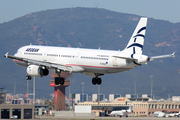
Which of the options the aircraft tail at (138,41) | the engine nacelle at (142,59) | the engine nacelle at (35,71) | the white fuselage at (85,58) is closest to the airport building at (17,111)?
the white fuselage at (85,58)

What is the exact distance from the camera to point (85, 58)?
66.4 metres

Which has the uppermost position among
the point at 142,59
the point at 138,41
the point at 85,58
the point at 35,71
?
the point at 138,41

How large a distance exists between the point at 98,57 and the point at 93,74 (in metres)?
5.94

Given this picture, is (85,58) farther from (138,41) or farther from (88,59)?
(138,41)

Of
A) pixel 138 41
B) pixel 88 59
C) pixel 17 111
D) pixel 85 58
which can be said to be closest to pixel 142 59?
pixel 138 41

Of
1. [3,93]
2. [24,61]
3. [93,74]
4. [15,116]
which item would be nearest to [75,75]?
[93,74]

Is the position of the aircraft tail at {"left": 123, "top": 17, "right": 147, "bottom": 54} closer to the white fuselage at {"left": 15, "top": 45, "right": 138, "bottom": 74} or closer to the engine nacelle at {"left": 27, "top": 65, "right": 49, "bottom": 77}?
the white fuselage at {"left": 15, "top": 45, "right": 138, "bottom": 74}

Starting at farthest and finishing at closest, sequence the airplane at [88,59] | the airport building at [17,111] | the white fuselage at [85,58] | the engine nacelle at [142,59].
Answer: the airport building at [17,111] → the white fuselage at [85,58] → the airplane at [88,59] → the engine nacelle at [142,59]

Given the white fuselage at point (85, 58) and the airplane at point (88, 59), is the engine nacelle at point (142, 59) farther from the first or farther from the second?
the white fuselage at point (85, 58)

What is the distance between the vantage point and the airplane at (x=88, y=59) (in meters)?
63.2

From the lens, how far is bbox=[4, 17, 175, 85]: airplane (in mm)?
63156

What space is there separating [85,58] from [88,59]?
24.4 inches

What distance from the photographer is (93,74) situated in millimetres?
70438

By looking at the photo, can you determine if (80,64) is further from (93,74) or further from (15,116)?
(15,116)
